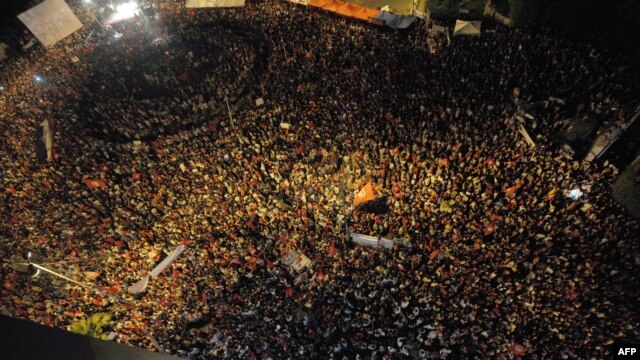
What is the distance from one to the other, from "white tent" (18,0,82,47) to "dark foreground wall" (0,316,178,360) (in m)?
25.6

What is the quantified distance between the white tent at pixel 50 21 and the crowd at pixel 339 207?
23.4 ft

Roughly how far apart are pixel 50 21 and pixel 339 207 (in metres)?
24.0

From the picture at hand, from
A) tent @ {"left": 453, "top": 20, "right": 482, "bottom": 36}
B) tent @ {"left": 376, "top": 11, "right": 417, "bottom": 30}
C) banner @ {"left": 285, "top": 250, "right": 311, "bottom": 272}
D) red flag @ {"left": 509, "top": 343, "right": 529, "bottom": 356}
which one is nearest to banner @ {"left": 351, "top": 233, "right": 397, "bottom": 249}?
banner @ {"left": 285, "top": 250, "right": 311, "bottom": 272}

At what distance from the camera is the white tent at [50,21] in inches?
821

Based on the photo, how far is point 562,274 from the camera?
8.59 m

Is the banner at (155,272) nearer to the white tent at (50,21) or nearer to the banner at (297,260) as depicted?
the banner at (297,260)

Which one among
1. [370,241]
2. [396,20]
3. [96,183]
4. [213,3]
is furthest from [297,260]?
[213,3]

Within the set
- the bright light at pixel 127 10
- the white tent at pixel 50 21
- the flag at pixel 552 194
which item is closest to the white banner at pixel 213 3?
the bright light at pixel 127 10

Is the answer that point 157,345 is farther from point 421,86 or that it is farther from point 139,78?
point 139,78

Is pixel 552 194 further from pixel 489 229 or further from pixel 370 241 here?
pixel 370 241

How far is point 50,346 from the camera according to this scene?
3605 mm

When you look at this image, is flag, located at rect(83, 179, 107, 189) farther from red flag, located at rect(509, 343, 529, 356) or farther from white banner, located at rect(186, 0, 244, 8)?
red flag, located at rect(509, 343, 529, 356)

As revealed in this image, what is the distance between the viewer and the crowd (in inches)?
337

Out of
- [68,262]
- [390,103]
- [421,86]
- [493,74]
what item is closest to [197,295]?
[68,262]
